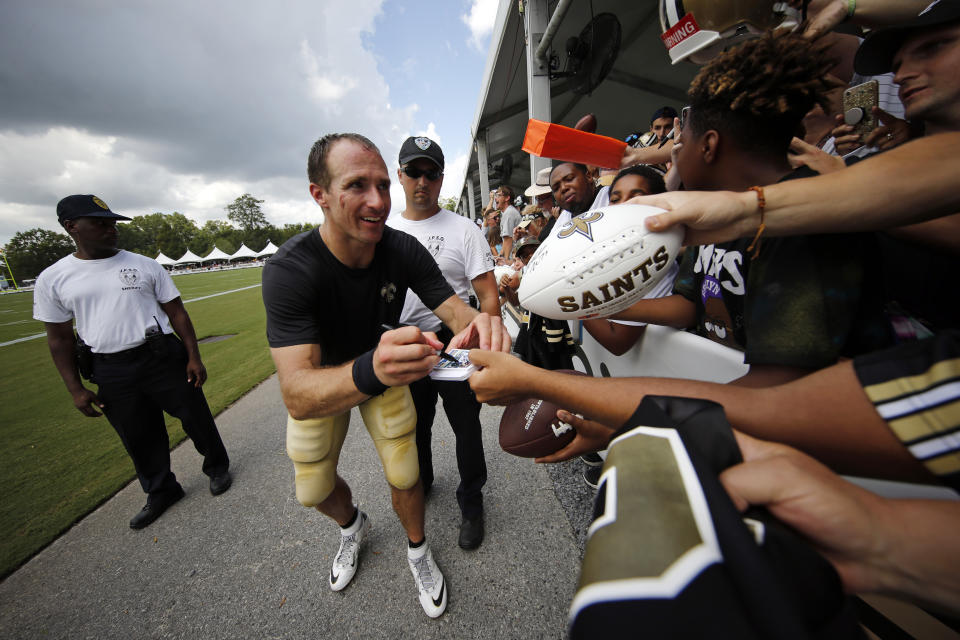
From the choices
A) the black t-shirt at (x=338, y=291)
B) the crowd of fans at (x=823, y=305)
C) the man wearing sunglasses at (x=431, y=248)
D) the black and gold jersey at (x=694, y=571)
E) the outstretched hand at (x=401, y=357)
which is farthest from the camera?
the man wearing sunglasses at (x=431, y=248)

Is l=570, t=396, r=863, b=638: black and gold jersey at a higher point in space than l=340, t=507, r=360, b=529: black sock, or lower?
higher

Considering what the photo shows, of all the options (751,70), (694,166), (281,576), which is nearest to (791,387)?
(694,166)

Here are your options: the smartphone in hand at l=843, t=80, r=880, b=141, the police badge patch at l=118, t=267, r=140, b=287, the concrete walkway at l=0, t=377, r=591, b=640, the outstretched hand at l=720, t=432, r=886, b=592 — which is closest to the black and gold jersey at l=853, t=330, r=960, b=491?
the outstretched hand at l=720, t=432, r=886, b=592

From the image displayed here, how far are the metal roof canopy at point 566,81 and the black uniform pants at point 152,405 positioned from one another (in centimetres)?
618

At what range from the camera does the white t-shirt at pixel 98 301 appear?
258 centimetres

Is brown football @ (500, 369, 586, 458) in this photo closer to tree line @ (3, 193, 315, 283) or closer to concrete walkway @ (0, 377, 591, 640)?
concrete walkway @ (0, 377, 591, 640)

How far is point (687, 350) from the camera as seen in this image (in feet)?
4.94

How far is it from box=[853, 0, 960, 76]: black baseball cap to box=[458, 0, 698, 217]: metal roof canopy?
13.2ft

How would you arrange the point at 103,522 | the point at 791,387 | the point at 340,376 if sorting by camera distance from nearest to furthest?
the point at 791,387
the point at 340,376
the point at 103,522

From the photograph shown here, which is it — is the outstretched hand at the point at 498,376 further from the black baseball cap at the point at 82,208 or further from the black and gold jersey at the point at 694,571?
the black baseball cap at the point at 82,208

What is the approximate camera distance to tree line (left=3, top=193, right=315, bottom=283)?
42.8m

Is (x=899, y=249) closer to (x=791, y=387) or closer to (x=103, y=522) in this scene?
(x=791, y=387)

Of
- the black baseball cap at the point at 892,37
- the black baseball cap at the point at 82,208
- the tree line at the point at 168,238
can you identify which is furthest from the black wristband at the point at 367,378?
the tree line at the point at 168,238

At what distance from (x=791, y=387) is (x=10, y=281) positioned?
7557 centimetres
